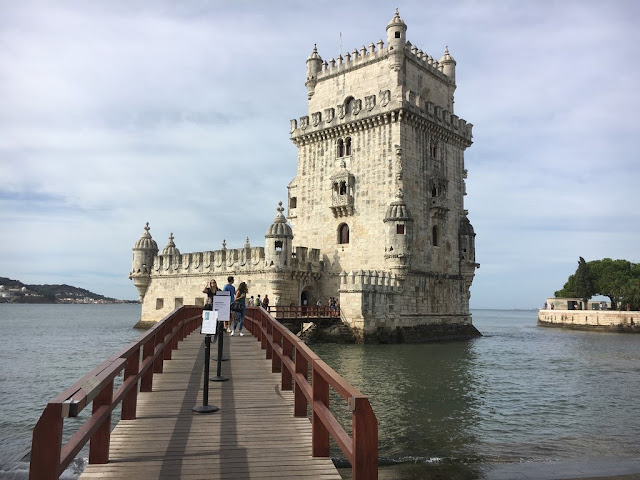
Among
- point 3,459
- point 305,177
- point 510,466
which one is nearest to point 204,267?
point 305,177

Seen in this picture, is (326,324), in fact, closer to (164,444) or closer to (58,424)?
(164,444)

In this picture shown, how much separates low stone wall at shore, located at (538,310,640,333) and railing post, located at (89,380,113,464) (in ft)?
199

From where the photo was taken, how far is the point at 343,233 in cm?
3681

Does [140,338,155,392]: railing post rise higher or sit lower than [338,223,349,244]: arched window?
lower

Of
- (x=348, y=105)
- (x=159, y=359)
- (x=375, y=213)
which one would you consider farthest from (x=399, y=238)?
(x=159, y=359)

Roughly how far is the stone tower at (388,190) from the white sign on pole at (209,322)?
22633 millimetres

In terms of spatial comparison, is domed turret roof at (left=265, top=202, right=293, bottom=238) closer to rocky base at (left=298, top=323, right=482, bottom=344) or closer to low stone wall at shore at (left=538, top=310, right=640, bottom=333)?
rocky base at (left=298, top=323, right=482, bottom=344)

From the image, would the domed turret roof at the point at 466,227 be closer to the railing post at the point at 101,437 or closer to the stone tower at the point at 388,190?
the stone tower at the point at 388,190

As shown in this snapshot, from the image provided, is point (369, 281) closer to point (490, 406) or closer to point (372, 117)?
point (372, 117)

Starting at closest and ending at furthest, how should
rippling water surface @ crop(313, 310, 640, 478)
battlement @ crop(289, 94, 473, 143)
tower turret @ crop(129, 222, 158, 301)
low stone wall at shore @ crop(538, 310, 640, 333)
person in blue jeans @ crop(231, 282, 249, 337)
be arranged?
rippling water surface @ crop(313, 310, 640, 478), person in blue jeans @ crop(231, 282, 249, 337), battlement @ crop(289, 94, 473, 143), tower turret @ crop(129, 222, 158, 301), low stone wall at shore @ crop(538, 310, 640, 333)

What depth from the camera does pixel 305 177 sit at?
39.1 meters

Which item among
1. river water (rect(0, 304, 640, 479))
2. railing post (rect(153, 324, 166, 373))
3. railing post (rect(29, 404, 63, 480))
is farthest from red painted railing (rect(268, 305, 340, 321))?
railing post (rect(29, 404, 63, 480))

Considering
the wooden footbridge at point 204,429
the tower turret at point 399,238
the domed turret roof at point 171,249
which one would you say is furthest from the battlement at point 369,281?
the wooden footbridge at point 204,429

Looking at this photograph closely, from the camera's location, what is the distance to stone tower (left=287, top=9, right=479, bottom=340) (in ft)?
108
